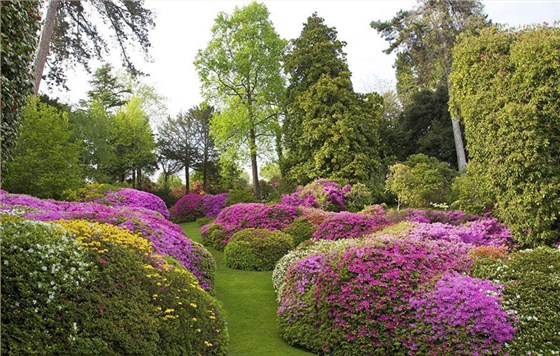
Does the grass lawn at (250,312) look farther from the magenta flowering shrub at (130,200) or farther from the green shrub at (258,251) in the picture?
the magenta flowering shrub at (130,200)

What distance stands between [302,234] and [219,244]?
2.93m

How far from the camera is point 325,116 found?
22.7 metres

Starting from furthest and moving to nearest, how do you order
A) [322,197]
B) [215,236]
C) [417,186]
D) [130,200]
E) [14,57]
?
1. [322,197]
2. [130,200]
3. [417,186]
4. [215,236]
5. [14,57]

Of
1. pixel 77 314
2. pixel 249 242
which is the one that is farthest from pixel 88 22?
pixel 77 314

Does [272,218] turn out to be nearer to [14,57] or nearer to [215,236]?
[215,236]

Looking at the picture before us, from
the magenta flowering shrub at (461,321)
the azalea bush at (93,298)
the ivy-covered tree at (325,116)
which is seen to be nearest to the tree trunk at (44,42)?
the azalea bush at (93,298)

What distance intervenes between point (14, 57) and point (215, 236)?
411 inches

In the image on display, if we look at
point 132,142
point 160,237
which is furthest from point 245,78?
point 160,237

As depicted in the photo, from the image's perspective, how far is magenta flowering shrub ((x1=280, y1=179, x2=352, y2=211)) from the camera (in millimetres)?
17734

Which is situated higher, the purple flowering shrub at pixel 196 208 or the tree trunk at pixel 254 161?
the tree trunk at pixel 254 161

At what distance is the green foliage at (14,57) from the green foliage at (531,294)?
6.03 m

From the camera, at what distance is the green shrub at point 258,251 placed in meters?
10.8

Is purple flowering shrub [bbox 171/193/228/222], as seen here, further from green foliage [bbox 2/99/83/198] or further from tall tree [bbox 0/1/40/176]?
tall tree [bbox 0/1/40/176]

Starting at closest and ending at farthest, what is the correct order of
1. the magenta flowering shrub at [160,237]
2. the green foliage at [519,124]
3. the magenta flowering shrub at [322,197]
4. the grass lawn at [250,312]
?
the grass lawn at [250,312], the magenta flowering shrub at [160,237], the green foliage at [519,124], the magenta flowering shrub at [322,197]
